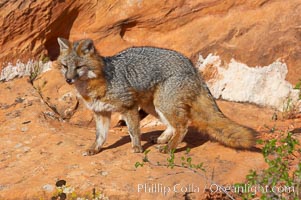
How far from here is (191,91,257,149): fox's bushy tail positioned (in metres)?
7.75

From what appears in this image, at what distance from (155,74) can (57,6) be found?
8.86 feet

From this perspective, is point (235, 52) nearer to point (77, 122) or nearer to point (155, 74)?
point (155, 74)

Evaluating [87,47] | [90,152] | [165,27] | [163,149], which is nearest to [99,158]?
[90,152]

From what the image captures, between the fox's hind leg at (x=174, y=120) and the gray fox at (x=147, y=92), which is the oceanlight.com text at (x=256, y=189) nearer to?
the gray fox at (x=147, y=92)

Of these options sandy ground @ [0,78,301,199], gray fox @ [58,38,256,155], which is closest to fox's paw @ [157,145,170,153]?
gray fox @ [58,38,256,155]

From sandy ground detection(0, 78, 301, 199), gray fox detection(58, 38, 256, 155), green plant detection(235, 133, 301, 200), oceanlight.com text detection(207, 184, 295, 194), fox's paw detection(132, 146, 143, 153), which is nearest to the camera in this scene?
green plant detection(235, 133, 301, 200)

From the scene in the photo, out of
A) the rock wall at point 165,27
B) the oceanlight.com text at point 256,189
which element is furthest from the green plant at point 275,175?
the rock wall at point 165,27

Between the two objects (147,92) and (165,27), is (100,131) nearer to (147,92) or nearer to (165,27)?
(147,92)

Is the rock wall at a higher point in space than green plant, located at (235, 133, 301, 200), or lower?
higher

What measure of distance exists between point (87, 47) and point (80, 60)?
0.20 meters

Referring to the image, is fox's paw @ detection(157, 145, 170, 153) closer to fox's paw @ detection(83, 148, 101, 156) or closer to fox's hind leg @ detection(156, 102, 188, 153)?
fox's hind leg @ detection(156, 102, 188, 153)

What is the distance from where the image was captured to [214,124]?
7.98m

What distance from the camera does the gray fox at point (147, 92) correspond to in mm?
7656

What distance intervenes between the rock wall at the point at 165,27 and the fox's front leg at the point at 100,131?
233cm
